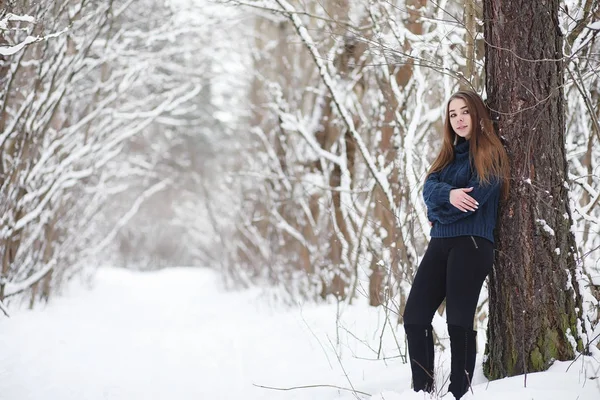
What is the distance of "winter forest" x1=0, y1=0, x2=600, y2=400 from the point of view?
2.69m

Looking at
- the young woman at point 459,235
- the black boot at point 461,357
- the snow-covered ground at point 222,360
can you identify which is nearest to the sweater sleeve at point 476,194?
the young woman at point 459,235

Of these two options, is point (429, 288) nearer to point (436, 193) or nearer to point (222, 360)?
point (436, 193)

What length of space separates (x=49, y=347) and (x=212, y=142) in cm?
1967

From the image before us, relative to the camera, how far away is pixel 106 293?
1079 cm

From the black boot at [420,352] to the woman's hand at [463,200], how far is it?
59 cm

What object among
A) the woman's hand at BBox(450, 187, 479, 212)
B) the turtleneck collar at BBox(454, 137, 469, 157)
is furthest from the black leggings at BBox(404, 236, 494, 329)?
the turtleneck collar at BBox(454, 137, 469, 157)

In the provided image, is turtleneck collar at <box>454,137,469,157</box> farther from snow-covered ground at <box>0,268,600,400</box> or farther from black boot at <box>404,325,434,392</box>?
snow-covered ground at <box>0,268,600,400</box>

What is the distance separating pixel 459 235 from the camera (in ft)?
9.02

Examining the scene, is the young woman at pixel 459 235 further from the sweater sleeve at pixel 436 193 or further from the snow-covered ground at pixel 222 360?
the snow-covered ground at pixel 222 360

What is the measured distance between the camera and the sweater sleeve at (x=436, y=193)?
2.76m

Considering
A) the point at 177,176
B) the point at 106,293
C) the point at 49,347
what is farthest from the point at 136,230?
the point at 49,347

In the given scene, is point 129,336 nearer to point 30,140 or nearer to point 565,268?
point 30,140

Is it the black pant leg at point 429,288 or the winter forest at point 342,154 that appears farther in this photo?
the black pant leg at point 429,288

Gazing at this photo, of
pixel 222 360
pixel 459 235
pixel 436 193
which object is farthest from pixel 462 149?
pixel 222 360
